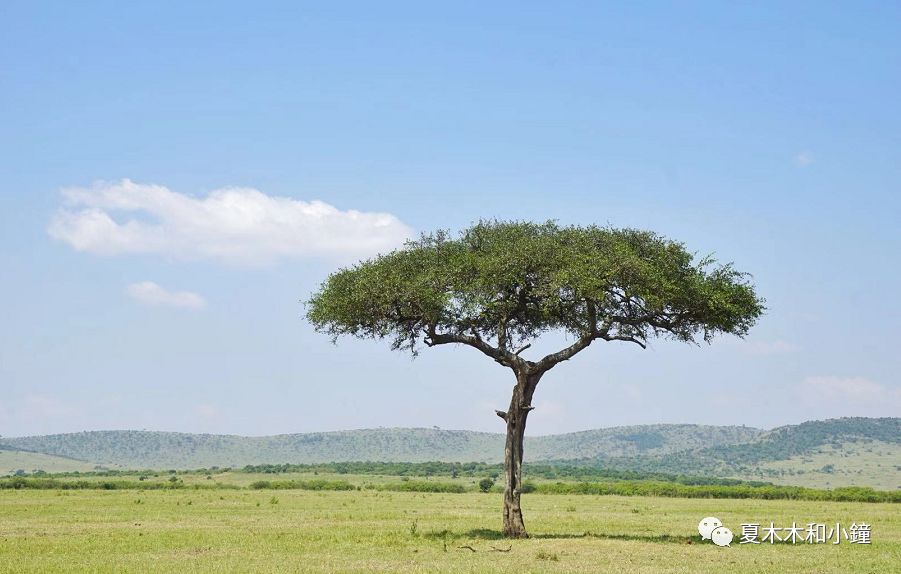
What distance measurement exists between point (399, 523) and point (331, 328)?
12093 mm

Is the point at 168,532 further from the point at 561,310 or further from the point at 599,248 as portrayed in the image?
the point at 599,248

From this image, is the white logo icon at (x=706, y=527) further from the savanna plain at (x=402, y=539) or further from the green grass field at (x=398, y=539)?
the green grass field at (x=398, y=539)

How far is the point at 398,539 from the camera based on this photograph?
4016cm

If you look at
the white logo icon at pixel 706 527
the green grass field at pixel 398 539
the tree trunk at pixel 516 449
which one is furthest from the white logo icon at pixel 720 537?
the tree trunk at pixel 516 449

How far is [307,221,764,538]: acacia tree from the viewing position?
4044 centimetres

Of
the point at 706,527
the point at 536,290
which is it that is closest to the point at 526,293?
the point at 536,290

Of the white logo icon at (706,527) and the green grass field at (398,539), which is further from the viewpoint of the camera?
the white logo icon at (706,527)

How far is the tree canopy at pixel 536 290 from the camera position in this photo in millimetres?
40344

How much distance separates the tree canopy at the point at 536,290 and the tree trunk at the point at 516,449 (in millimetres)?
1021

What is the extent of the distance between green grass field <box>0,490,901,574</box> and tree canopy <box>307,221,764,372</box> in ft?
29.4

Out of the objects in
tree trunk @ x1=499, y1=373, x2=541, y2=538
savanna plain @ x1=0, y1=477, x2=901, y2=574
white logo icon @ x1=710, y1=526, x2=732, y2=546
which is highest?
tree trunk @ x1=499, y1=373, x2=541, y2=538

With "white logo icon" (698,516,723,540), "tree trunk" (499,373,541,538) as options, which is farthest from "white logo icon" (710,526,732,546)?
"tree trunk" (499,373,541,538)

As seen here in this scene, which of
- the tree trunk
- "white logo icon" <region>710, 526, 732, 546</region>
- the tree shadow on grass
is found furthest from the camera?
the tree trunk

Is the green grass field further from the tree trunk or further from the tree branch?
the tree branch
